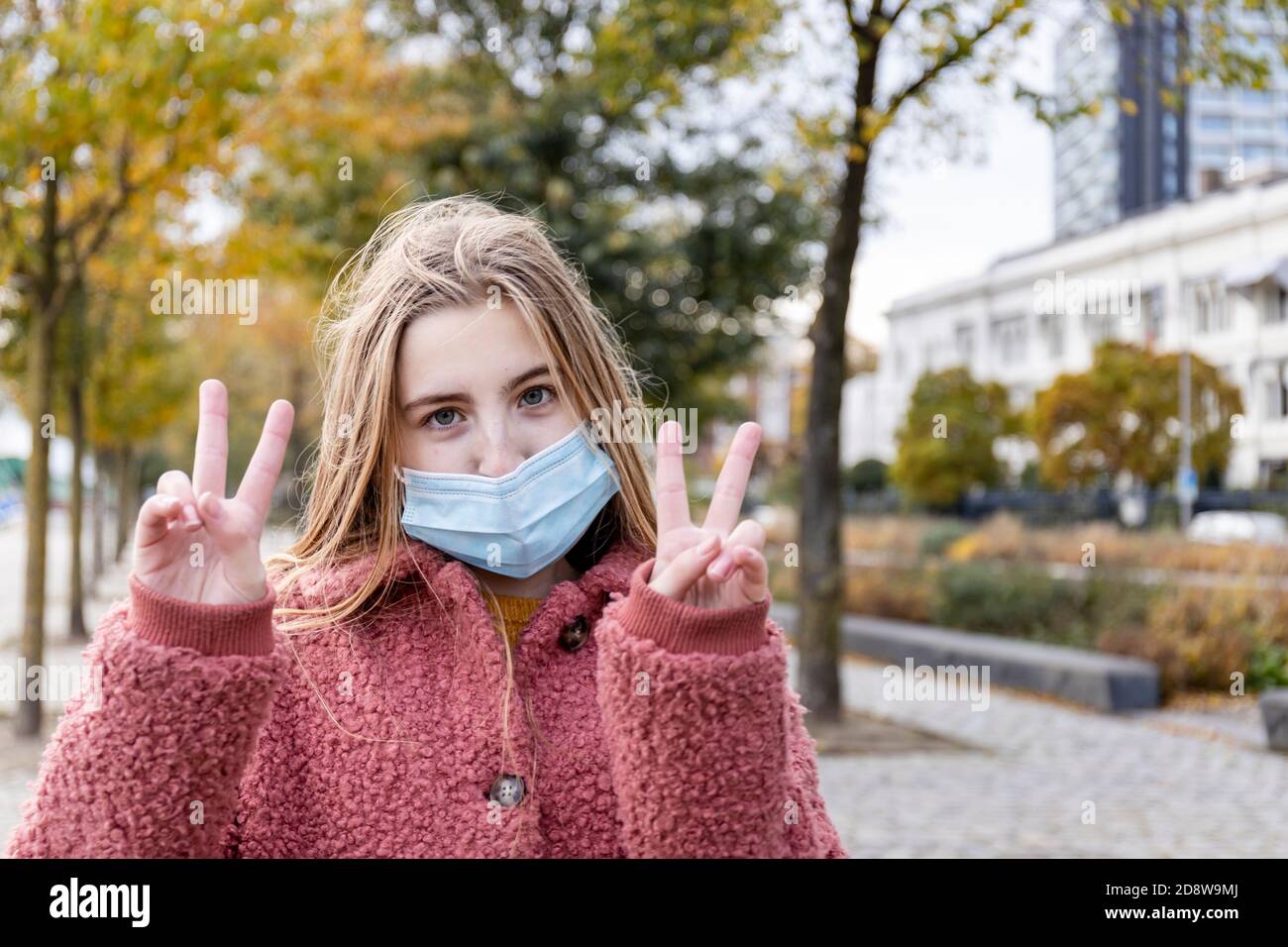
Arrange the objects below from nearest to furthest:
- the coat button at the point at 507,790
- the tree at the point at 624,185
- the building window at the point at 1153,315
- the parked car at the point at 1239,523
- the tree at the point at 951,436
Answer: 1. the coat button at the point at 507,790
2. the tree at the point at 624,185
3. the parked car at the point at 1239,523
4. the building window at the point at 1153,315
5. the tree at the point at 951,436

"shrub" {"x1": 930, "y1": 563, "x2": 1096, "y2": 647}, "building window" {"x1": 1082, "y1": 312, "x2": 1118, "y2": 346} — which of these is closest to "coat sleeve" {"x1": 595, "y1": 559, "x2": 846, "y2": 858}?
"shrub" {"x1": 930, "y1": 563, "x2": 1096, "y2": 647}

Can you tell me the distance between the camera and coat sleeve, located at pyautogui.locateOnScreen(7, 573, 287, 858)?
1383 millimetres

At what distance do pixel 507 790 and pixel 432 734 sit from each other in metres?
0.12

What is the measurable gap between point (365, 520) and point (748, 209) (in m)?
15.8

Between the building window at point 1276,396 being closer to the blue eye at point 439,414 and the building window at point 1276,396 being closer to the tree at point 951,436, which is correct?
the tree at point 951,436

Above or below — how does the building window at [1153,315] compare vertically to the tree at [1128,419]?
above

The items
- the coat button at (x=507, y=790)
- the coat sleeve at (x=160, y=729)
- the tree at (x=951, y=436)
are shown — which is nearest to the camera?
the coat sleeve at (x=160, y=729)

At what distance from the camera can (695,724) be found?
4.65 ft

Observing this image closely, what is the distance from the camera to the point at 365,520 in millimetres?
1766

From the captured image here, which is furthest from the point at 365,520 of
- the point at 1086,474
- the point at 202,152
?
the point at 1086,474

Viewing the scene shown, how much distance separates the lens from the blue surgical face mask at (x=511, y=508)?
1.65 m

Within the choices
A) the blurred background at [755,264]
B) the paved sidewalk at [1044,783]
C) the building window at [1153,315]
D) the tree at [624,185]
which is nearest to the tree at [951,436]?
the building window at [1153,315]

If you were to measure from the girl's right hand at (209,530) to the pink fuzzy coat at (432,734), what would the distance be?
1.1 inches
